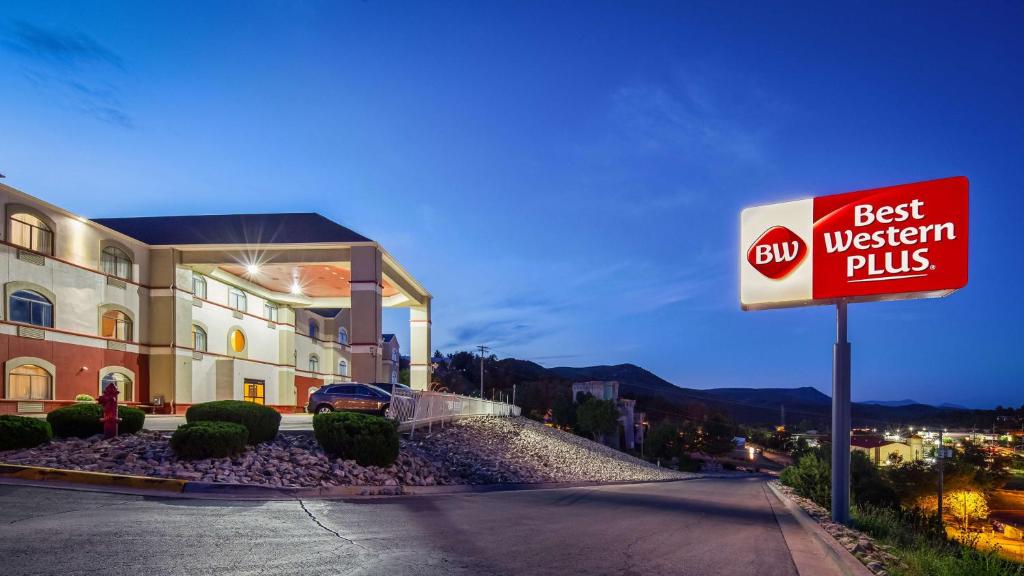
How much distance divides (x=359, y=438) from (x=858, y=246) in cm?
1088

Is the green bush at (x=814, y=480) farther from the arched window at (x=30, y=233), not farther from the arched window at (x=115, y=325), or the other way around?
the arched window at (x=115, y=325)

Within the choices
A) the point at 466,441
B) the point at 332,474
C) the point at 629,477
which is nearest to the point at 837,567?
the point at 332,474

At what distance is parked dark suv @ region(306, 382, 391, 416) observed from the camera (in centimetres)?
2486

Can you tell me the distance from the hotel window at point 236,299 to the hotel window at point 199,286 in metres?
2.82

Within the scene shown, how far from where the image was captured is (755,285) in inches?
538

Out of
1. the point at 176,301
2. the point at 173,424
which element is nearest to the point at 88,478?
the point at 173,424

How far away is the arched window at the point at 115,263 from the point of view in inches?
1235

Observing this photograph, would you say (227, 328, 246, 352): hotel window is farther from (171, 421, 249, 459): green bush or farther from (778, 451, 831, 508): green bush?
(778, 451, 831, 508): green bush

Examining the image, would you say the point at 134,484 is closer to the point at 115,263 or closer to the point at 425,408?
the point at 425,408

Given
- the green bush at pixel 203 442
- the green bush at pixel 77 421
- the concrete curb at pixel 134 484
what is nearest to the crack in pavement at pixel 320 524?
the concrete curb at pixel 134 484

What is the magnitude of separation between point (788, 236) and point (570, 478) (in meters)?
11.7

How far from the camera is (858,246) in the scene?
40.7 ft

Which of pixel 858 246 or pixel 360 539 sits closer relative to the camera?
pixel 360 539

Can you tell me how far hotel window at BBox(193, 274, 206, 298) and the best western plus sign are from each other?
3209cm
